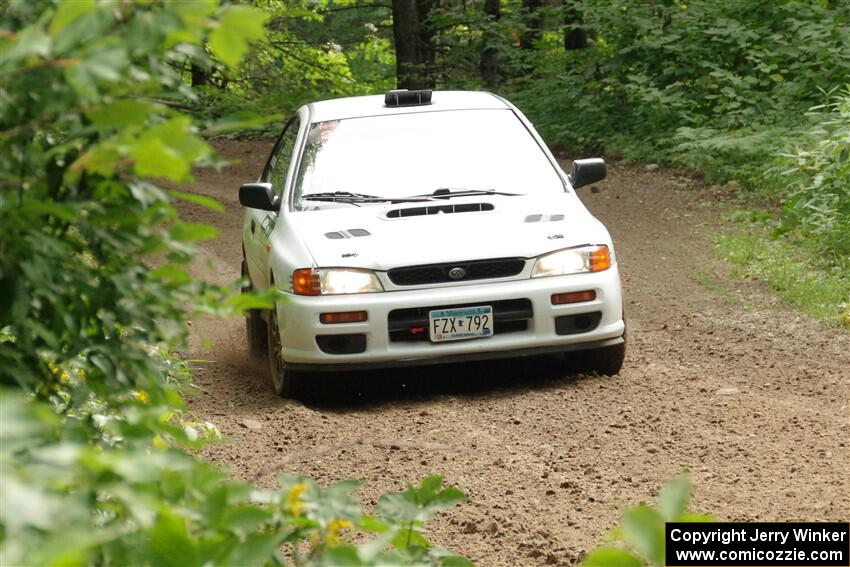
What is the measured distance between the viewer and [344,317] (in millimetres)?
7254

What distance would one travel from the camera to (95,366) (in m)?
2.54

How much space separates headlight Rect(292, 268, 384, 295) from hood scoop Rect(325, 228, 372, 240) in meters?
0.31

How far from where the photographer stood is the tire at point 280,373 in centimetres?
759

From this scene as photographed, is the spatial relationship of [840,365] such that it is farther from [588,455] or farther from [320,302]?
[320,302]

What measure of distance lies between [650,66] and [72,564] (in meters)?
19.2

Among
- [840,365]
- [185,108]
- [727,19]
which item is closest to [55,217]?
[185,108]

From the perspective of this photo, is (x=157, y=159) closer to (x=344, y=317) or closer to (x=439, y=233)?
(x=344, y=317)

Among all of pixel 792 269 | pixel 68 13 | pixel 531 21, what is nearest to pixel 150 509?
pixel 68 13

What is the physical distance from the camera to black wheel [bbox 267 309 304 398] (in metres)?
7.59

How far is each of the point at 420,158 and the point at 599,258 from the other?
4.84 ft

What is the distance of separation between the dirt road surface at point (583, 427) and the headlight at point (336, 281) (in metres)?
0.71

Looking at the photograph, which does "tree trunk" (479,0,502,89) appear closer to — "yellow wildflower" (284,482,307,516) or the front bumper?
the front bumper

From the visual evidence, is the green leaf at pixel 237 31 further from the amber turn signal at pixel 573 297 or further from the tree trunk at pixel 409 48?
the tree trunk at pixel 409 48

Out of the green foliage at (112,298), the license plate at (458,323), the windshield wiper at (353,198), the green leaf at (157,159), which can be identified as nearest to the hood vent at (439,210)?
the windshield wiper at (353,198)
